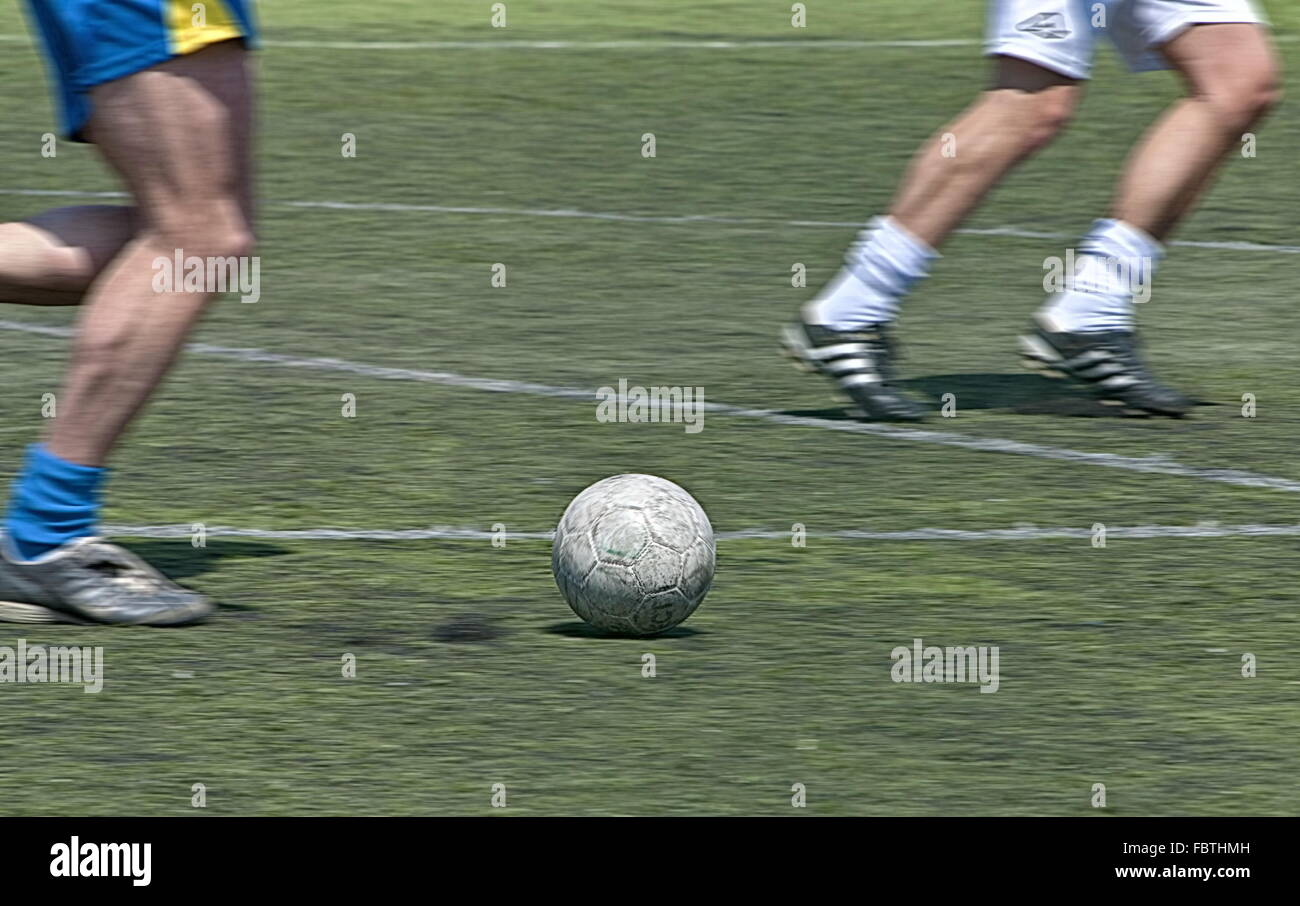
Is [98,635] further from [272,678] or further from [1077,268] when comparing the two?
[1077,268]

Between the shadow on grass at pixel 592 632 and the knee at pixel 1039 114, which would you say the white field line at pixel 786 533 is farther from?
the knee at pixel 1039 114

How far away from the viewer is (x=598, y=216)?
12.2 m

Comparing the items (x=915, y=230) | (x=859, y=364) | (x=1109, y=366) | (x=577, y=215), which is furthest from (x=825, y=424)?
(x=577, y=215)

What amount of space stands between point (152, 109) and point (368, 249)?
5.53 m

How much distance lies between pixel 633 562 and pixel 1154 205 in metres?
3.09

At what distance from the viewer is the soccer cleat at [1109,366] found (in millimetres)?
8500

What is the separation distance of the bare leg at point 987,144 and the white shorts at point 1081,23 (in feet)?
0.19

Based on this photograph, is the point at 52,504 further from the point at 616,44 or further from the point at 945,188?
the point at 616,44

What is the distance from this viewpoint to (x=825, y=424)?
838 centimetres

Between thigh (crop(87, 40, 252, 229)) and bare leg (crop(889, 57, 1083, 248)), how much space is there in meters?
2.89

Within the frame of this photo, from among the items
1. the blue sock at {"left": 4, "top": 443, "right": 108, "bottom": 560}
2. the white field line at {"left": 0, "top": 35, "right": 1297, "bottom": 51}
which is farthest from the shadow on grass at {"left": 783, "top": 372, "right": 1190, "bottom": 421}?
the white field line at {"left": 0, "top": 35, "right": 1297, "bottom": 51}

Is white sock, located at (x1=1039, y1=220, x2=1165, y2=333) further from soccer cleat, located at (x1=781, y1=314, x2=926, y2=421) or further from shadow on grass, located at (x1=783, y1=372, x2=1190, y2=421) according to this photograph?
soccer cleat, located at (x1=781, y1=314, x2=926, y2=421)

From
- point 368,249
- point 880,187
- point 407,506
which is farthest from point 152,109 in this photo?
point 880,187

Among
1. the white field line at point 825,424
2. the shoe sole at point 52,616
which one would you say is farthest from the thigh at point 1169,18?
the shoe sole at point 52,616
